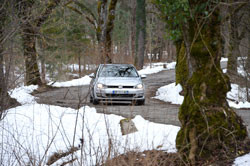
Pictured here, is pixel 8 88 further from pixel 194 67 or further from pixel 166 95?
pixel 166 95

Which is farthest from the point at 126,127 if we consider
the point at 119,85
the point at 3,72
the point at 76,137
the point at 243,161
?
the point at 119,85

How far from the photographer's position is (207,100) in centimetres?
481

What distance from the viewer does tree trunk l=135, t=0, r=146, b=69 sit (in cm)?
2801

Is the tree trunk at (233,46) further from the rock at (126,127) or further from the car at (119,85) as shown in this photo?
the rock at (126,127)

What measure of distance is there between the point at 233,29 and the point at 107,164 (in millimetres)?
6542

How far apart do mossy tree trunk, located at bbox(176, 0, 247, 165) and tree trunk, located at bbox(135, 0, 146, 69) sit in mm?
23728

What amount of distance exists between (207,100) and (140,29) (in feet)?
81.0

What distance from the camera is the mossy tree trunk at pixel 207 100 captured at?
474 cm

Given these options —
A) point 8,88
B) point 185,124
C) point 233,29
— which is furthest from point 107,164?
point 233,29

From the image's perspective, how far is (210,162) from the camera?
4.60m

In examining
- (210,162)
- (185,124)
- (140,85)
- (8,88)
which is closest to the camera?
(210,162)

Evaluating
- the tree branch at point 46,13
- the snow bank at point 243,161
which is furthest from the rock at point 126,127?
the tree branch at point 46,13

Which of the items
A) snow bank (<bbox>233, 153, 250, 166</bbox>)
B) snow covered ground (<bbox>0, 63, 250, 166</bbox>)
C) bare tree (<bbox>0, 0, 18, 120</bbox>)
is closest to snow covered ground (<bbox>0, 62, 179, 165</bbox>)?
snow covered ground (<bbox>0, 63, 250, 166</bbox>)

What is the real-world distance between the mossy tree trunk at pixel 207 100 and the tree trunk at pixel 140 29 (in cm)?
2373
